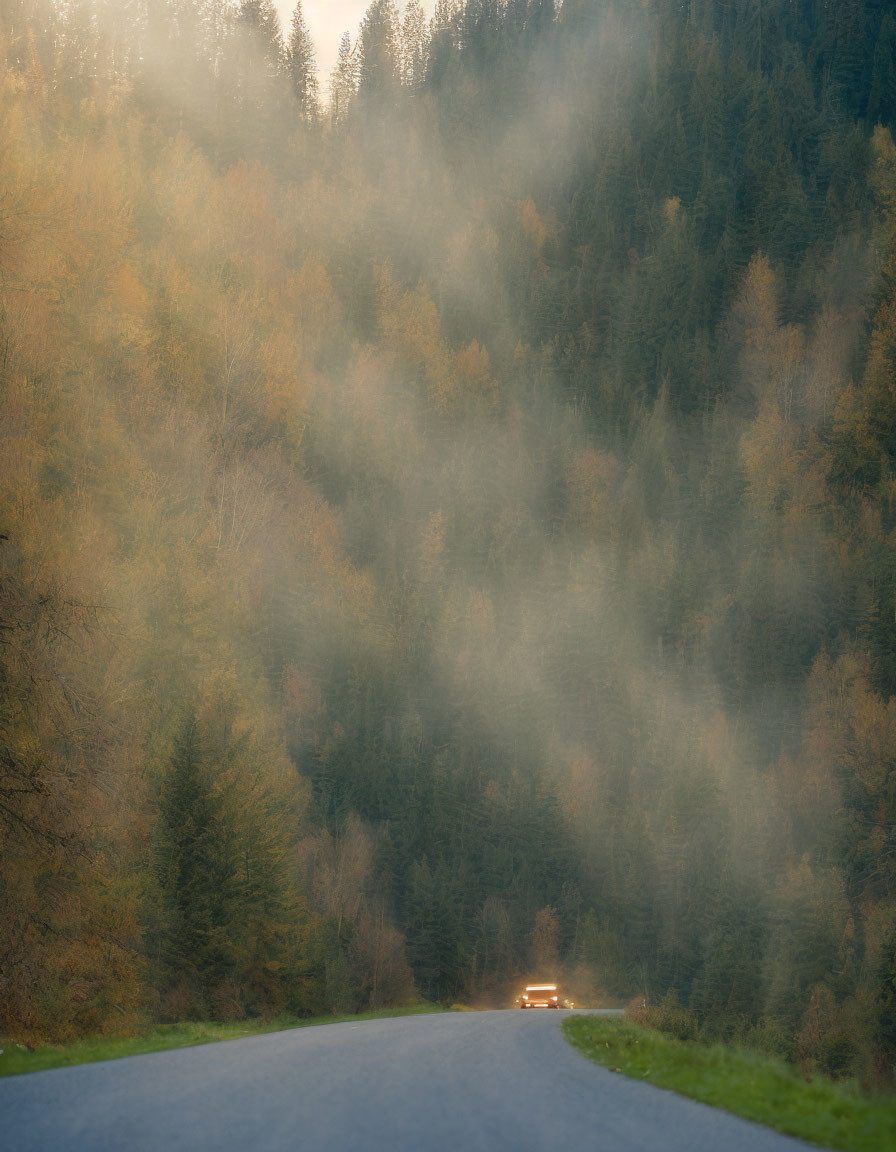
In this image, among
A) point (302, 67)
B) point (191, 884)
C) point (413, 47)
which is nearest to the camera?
point (191, 884)

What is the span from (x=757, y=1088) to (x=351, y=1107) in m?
4.05

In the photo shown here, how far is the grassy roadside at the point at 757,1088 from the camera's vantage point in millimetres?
8430

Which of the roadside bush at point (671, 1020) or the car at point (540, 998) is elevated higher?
the roadside bush at point (671, 1020)

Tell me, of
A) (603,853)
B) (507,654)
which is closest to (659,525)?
(507,654)

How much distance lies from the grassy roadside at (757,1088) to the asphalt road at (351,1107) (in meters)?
0.38

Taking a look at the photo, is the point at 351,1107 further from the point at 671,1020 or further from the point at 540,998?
the point at 540,998

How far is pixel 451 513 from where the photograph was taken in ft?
388

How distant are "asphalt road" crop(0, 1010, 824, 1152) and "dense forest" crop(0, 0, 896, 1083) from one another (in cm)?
491

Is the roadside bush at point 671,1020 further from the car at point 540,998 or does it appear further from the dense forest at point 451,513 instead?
the car at point 540,998

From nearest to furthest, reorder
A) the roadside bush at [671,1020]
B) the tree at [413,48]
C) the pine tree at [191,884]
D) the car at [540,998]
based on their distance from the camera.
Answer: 1. the roadside bush at [671,1020]
2. the pine tree at [191,884]
3. the car at [540,998]
4. the tree at [413,48]

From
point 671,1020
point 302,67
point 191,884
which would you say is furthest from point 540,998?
point 302,67

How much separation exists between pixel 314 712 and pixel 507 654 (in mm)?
23884

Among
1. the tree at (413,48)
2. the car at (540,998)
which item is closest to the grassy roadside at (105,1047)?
the car at (540,998)

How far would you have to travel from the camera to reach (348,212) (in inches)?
5084
